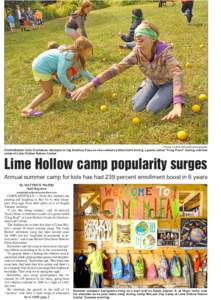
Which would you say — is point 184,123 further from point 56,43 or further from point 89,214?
point 56,43

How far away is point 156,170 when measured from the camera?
9.80 feet

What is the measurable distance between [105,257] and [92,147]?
797mm

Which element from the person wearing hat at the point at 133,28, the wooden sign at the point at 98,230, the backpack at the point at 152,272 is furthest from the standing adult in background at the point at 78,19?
the backpack at the point at 152,272

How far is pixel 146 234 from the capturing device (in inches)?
116

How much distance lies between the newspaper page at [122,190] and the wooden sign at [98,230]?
0.01 meters

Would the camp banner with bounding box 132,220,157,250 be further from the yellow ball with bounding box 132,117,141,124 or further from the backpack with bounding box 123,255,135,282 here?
the yellow ball with bounding box 132,117,141,124

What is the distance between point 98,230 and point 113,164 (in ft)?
1.60

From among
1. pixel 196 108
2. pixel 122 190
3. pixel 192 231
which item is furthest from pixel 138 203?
pixel 196 108

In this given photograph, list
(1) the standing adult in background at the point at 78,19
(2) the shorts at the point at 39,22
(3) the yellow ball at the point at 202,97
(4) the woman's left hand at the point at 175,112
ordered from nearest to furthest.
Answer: (4) the woman's left hand at the point at 175,112
(3) the yellow ball at the point at 202,97
(1) the standing adult in background at the point at 78,19
(2) the shorts at the point at 39,22

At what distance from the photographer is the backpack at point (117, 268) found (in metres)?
2.94

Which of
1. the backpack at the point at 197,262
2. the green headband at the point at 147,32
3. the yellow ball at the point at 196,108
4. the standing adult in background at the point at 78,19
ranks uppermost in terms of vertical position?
the standing adult in background at the point at 78,19

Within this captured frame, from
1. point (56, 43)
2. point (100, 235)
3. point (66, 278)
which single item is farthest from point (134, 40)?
point (66, 278)

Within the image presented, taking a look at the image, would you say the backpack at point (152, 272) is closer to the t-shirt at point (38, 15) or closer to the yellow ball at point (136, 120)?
the yellow ball at point (136, 120)

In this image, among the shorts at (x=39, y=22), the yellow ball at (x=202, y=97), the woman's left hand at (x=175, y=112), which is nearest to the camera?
the woman's left hand at (x=175, y=112)
